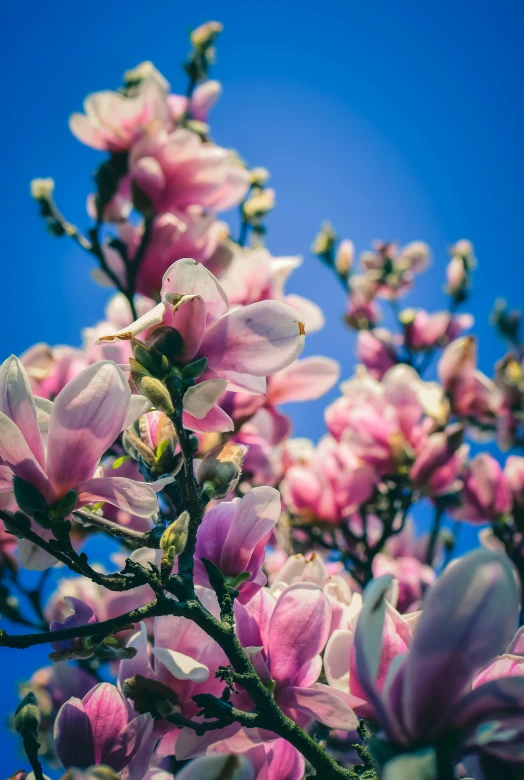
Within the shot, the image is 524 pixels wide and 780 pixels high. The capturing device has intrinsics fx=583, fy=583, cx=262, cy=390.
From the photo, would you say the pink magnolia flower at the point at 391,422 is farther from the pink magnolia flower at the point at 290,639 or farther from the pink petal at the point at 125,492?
the pink petal at the point at 125,492

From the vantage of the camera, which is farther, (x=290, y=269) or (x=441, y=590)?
(x=290, y=269)

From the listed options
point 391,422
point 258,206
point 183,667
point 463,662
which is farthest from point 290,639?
point 258,206

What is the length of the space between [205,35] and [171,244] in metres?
0.89

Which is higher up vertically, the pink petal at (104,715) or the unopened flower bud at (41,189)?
the unopened flower bud at (41,189)

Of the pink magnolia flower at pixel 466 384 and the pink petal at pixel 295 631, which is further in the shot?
A: the pink magnolia flower at pixel 466 384

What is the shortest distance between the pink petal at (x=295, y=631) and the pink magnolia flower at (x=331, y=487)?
0.80 m

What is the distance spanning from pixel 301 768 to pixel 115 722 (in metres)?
0.20

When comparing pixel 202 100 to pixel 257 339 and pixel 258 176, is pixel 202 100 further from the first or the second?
pixel 257 339

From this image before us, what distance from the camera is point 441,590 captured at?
43cm

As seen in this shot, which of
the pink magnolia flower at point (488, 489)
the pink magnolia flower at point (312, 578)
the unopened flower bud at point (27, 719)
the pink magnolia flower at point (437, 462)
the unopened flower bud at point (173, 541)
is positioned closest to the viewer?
the unopened flower bud at point (173, 541)

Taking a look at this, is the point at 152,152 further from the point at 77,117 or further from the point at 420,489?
the point at 420,489

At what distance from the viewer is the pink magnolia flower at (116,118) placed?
1170 mm

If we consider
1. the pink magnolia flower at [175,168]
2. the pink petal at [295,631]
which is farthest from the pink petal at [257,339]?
the pink magnolia flower at [175,168]

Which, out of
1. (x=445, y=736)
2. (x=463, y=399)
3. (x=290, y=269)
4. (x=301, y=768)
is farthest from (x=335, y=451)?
(x=445, y=736)
